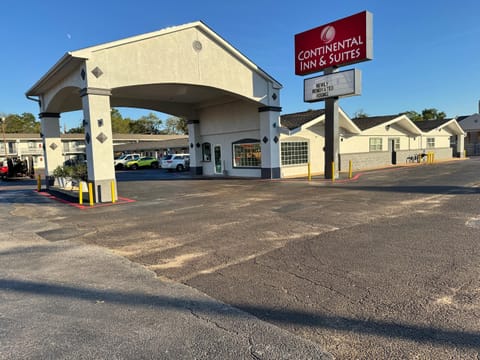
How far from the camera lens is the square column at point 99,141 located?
43.0ft

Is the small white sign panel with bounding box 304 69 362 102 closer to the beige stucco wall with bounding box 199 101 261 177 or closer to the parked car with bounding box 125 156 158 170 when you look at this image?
the beige stucco wall with bounding box 199 101 261 177

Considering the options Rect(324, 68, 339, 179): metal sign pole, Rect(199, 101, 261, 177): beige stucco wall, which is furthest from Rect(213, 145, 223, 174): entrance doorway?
Rect(324, 68, 339, 179): metal sign pole

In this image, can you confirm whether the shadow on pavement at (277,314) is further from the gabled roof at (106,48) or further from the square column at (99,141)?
the gabled roof at (106,48)

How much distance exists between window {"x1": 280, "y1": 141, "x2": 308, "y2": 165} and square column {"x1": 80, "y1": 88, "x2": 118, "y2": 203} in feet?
37.8

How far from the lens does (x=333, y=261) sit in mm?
5488

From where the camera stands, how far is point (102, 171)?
43.9 ft

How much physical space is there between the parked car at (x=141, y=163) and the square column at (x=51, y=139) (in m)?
22.8

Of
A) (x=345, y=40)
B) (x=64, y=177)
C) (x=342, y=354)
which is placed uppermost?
(x=345, y=40)

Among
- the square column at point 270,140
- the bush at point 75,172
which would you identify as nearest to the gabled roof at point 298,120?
the square column at point 270,140

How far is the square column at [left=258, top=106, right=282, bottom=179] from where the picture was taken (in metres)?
20.3

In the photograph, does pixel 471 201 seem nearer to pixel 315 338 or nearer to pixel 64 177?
pixel 315 338

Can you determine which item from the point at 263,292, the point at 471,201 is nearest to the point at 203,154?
the point at 471,201

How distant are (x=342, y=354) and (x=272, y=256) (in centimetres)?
286

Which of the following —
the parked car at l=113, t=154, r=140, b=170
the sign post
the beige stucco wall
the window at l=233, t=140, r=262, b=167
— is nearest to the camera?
the sign post
